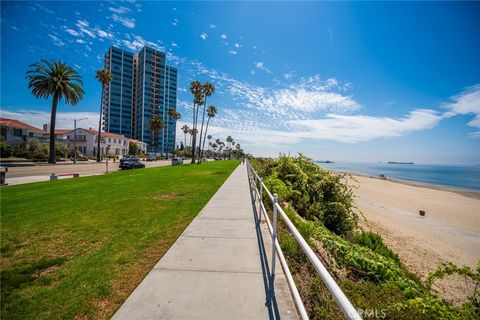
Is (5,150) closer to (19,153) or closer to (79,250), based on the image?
(19,153)

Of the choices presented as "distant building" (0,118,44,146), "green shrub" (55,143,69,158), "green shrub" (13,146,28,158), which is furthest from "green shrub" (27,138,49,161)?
"distant building" (0,118,44,146)

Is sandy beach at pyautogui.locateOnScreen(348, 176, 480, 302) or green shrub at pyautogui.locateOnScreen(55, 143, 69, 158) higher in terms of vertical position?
green shrub at pyautogui.locateOnScreen(55, 143, 69, 158)

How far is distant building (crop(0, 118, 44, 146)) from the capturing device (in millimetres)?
53094

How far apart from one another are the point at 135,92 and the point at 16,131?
79.5 metres

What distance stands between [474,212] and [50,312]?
28.4 metres

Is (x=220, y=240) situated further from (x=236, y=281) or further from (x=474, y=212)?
(x=474, y=212)

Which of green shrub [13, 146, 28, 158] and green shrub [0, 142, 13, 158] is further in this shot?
green shrub [13, 146, 28, 158]

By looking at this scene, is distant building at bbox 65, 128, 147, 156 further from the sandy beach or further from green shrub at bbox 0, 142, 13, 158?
the sandy beach

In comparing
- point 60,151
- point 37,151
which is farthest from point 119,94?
point 37,151

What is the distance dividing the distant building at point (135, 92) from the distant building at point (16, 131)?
190 feet

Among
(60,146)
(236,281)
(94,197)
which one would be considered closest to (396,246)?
(236,281)

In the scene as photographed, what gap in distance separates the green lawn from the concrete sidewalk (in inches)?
12.8

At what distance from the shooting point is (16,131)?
5762 centimetres

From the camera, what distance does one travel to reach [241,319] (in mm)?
2740
